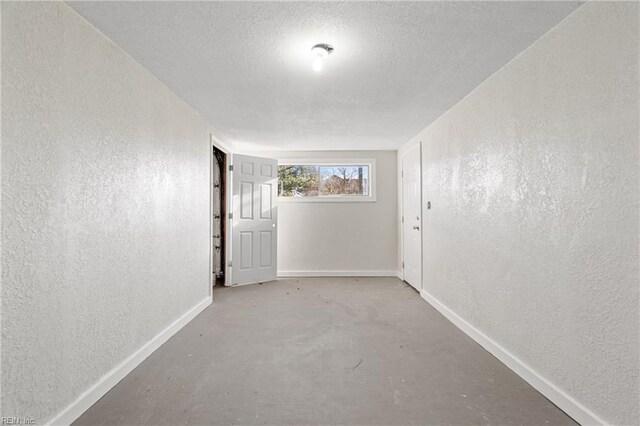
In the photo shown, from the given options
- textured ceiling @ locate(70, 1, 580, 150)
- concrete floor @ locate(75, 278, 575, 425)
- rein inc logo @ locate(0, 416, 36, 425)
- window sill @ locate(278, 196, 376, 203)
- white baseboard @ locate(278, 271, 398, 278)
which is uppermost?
textured ceiling @ locate(70, 1, 580, 150)

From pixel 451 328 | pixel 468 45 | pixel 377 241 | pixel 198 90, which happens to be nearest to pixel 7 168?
pixel 198 90

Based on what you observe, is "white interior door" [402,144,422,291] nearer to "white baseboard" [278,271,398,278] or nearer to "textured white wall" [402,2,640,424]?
"white baseboard" [278,271,398,278]

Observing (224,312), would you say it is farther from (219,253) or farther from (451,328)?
(451,328)

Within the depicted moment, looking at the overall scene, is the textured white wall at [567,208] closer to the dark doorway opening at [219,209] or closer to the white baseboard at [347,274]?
the white baseboard at [347,274]

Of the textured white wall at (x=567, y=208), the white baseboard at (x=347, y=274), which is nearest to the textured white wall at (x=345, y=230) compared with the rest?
the white baseboard at (x=347, y=274)

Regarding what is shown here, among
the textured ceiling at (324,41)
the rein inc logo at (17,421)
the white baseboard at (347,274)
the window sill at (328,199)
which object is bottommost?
the white baseboard at (347,274)

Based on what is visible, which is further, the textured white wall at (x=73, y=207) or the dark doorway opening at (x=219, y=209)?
the dark doorway opening at (x=219, y=209)

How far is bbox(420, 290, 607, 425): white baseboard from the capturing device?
1.47 meters

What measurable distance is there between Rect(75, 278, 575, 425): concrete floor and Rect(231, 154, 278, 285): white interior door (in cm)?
134

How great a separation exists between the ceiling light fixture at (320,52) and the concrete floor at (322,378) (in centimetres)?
206

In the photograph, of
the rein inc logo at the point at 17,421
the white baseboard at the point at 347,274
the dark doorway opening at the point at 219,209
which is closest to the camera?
the rein inc logo at the point at 17,421

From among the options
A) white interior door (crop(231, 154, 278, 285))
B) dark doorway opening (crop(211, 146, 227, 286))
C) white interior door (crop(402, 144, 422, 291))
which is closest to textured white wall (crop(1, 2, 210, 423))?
white interior door (crop(231, 154, 278, 285))

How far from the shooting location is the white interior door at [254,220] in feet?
14.1

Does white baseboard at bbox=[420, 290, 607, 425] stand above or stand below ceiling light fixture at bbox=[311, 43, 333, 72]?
below
